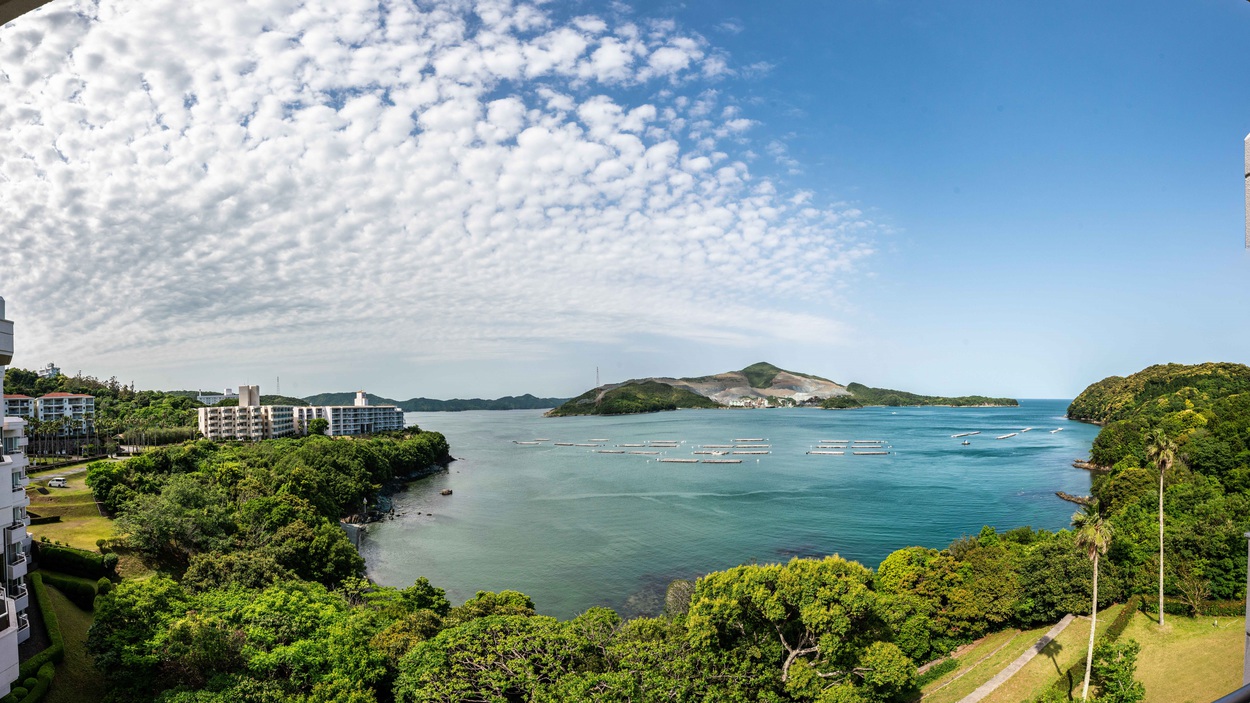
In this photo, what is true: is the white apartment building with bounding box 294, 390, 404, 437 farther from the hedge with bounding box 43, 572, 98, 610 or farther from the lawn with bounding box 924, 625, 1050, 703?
the lawn with bounding box 924, 625, 1050, 703

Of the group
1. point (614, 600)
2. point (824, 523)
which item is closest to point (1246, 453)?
point (824, 523)

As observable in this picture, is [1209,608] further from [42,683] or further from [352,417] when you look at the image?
[352,417]

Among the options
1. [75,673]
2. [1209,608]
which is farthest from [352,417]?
[1209,608]

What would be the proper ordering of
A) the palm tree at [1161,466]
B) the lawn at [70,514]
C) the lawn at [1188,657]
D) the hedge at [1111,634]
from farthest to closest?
1. the lawn at [70,514]
2. the palm tree at [1161,466]
3. the hedge at [1111,634]
4. the lawn at [1188,657]

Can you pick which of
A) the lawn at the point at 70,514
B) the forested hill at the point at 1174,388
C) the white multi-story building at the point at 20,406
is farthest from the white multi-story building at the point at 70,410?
the forested hill at the point at 1174,388

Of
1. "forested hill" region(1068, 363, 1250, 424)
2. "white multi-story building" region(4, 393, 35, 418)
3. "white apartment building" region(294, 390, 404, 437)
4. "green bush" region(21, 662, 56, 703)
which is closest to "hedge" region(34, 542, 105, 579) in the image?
"green bush" region(21, 662, 56, 703)

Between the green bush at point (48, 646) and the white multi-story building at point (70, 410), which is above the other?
the white multi-story building at point (70, 410)

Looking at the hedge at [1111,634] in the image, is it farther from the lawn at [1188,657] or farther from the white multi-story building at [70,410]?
the white multi-story building at [70,410]
